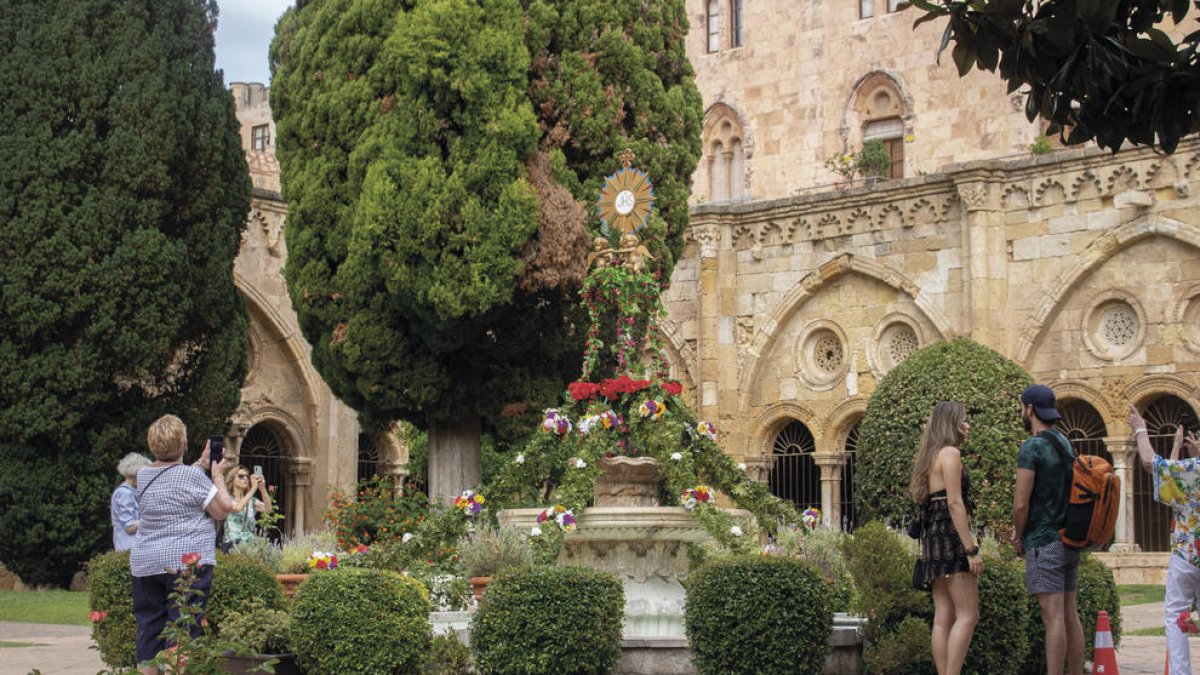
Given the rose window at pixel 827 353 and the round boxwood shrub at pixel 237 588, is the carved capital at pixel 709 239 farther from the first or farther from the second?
the round boxwood shrub at pixel 237 588

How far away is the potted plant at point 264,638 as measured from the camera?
29.3 feet

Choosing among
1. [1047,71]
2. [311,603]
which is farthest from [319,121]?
[1047,71]

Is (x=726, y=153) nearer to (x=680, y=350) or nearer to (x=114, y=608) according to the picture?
(x=680, y=350)

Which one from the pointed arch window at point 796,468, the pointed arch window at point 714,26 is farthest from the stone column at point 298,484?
the pointed arch window at point 714,26

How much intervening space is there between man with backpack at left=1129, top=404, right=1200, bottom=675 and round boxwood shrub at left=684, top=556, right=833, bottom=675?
1.77 metres

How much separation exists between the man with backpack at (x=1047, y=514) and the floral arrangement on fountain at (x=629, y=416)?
9.51 feet

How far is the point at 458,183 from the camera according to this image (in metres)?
15.7

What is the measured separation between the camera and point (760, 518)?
36.5 ft

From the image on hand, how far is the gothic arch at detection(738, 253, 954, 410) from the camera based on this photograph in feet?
67.3

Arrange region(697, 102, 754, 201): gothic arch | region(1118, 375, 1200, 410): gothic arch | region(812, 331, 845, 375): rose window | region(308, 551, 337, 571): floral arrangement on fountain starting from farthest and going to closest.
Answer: region(697, 102, 754, 201): gothic arch, region(812, 331, 845, 375): rose window, region(1118, 375, 1200, 410): gothic arch, region(308, 551, 337, 571): floral arrangement on fountain

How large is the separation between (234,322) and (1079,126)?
13284mm

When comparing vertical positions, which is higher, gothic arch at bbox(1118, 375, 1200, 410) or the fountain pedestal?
gothic arch at bbox(1118, 375, 1200, 410)

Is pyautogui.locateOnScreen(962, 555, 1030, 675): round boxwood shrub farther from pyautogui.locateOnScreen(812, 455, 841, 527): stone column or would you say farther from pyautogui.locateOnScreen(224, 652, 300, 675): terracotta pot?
pyautogui.locateOnScreen(812, 455, 841, 527): stone column

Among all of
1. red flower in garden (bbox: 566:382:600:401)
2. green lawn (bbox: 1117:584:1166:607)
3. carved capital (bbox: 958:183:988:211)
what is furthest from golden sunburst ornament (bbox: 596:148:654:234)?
carved capital (bbox: 958:183:988:211)
